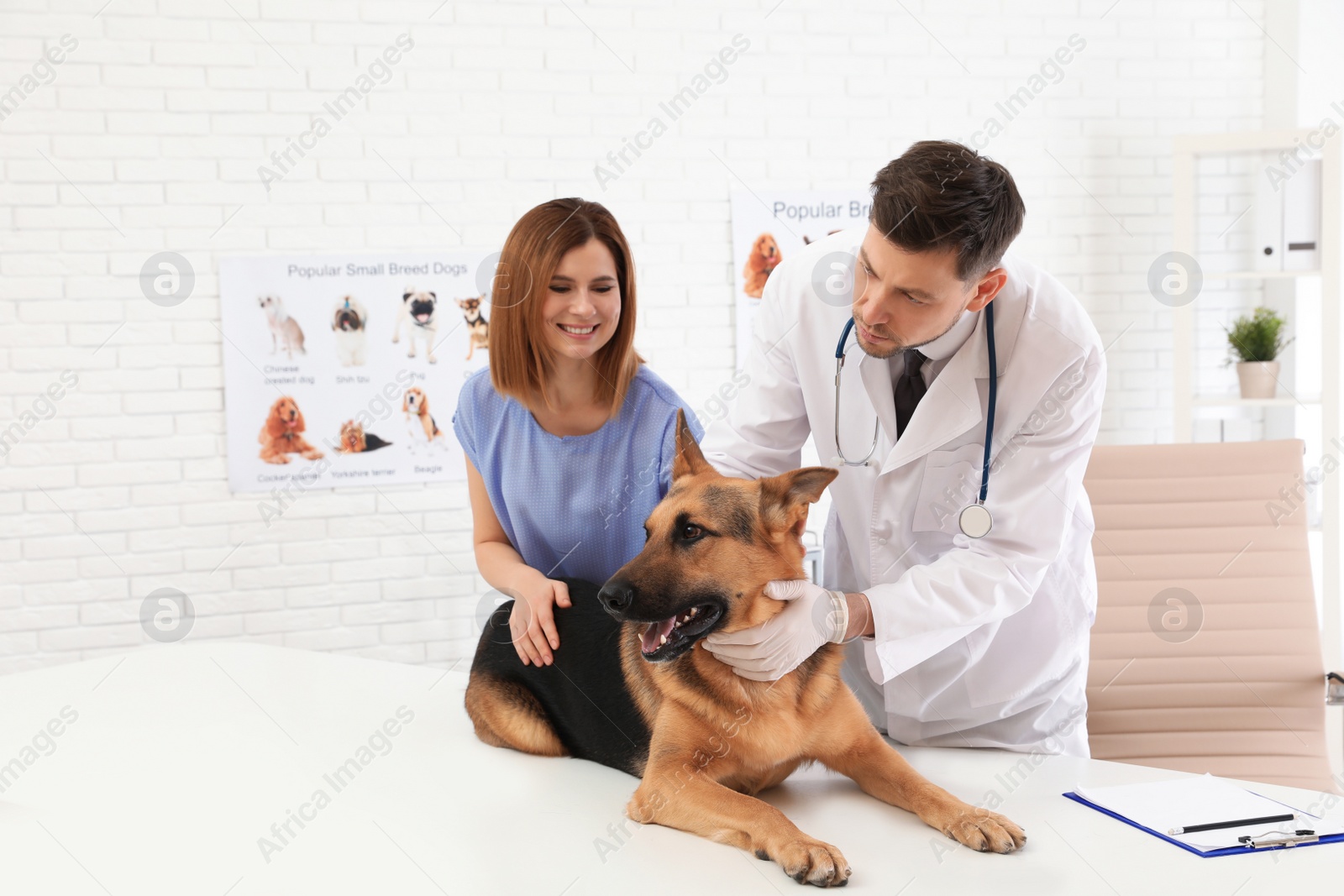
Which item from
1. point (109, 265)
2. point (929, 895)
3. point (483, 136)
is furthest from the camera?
point (483, 136)

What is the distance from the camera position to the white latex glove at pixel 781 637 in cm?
162

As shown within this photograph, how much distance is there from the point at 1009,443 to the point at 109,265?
3676 millimetres

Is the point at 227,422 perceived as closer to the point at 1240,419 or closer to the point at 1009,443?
the point at 1009,443

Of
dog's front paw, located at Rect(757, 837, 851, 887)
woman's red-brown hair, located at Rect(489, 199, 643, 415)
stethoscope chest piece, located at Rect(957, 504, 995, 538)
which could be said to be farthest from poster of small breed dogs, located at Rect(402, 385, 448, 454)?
dog's front paw, located at Rect(757, 837, 851, 887)

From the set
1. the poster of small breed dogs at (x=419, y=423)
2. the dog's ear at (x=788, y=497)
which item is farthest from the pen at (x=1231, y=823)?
the poster of small breed dogs at (x=419, y=423)

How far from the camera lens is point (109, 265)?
3984mm

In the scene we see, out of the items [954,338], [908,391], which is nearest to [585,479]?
[908,391]

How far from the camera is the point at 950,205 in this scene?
5.25 feet

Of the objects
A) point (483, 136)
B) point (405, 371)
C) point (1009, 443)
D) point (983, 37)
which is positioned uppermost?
point (983, 37)

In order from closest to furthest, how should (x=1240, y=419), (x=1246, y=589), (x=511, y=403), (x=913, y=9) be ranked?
1. (x=511, y=403)
2. (x=1246, y=589)
3. (x=913, y=9)
4. (x=1240, y=419)

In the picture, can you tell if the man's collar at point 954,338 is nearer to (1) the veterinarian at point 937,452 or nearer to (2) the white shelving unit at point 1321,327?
(1) the veterinarian at point 937,452

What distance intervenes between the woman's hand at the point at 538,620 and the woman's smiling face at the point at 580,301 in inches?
20.8

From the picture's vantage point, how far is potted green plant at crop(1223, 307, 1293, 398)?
14.8 ft

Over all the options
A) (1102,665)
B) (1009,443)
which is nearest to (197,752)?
(1009,443)
